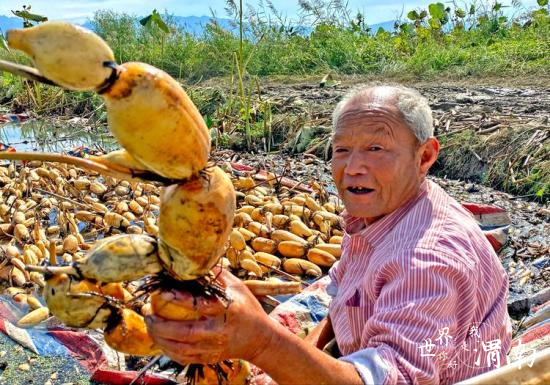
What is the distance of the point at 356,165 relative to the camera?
1717mm

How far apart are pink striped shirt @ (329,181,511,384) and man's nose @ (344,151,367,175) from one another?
129 mm

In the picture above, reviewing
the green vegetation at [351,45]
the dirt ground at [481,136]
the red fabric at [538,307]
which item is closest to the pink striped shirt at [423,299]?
the red fabric at [538,307]

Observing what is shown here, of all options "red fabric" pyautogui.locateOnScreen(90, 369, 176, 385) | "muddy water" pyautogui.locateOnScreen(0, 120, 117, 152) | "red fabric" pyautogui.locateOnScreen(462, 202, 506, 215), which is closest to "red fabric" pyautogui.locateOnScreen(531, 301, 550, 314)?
"red fabric" pyautogui.locateOnScreen(462, 202, 506, 215)

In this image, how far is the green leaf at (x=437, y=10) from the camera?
11.7m

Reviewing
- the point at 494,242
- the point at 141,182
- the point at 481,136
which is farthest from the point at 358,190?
the point at 481,136

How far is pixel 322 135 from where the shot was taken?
6352 mm

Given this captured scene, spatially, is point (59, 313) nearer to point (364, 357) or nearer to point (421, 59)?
point (364, 357)

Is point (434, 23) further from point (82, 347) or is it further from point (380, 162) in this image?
point (380, 162)

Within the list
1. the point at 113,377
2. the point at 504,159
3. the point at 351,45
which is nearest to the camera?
the point at 113,377

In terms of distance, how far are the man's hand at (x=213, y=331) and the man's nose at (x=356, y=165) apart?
0.53 metres

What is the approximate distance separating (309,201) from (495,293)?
2592mm

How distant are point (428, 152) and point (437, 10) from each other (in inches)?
421

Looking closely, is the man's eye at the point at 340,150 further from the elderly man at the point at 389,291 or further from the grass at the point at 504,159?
the grass at the point at 504,159

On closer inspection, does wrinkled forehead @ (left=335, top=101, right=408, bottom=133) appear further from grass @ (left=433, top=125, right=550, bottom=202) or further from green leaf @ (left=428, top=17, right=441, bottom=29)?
green leaf @ (left=428, top=17, right=441, bottom=29)
